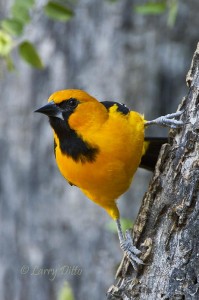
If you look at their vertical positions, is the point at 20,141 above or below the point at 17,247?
above

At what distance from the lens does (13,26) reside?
162 inches

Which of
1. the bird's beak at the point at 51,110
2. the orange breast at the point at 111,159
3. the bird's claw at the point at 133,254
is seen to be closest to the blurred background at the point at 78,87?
the orange breast at the point at 111,159

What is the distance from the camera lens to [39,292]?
Answer: 6871 millimetres

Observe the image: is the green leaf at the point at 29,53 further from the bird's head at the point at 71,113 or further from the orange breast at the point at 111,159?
the orange breast at the point at 111,159

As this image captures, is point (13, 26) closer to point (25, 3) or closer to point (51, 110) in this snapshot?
point (25, 3)

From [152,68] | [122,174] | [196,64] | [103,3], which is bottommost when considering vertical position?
[122,174]

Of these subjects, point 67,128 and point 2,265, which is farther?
point 2,265

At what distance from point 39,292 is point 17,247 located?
526mm

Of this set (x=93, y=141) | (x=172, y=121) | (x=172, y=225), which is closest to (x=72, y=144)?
(x=93, y=141)

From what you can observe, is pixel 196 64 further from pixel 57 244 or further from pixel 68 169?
pixel 57 244

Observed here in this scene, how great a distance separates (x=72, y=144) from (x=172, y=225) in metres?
0.90

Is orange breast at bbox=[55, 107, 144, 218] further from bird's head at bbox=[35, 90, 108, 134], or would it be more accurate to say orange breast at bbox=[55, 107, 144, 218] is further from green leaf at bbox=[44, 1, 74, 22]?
green leaf at bbox=[44, 1, 74, 22]

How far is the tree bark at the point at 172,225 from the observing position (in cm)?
315

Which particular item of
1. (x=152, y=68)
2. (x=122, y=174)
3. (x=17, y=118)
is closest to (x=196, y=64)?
(x=122, y=174)
